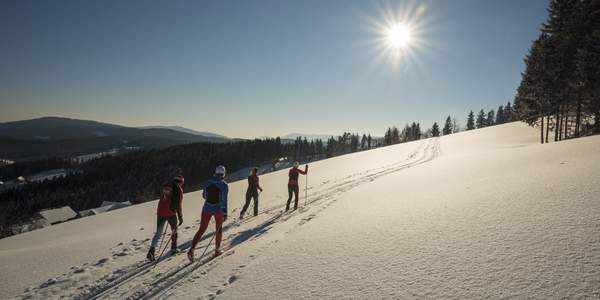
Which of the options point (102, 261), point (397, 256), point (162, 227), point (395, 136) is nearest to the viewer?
point (397, 256)

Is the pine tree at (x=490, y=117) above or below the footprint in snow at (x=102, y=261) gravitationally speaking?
above

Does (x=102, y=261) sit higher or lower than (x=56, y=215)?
higher

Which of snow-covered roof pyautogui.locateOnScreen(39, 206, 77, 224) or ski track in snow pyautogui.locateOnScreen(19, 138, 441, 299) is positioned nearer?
ski track in snow pyautogui.locateOnScreen(19, 138, 441, 299)

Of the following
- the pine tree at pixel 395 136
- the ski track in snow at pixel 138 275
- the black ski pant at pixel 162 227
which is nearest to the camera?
the ski track in snow at pixel 138 275

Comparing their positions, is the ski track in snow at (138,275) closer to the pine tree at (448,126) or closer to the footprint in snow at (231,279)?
the footprint in snow at (231,279)

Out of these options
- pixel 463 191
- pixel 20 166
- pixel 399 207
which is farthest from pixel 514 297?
pixel 20 166

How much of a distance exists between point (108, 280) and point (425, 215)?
8.04 metres

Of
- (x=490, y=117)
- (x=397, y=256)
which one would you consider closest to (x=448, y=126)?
(x=490, y=117)

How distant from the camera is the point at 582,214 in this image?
4625 millimetres

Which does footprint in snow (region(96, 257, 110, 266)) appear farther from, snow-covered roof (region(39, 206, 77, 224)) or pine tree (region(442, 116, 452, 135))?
pine tree (region(442, 116, 452, 135))

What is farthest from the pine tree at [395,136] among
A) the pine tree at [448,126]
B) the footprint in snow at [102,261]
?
the footprint in snow at [102,261]

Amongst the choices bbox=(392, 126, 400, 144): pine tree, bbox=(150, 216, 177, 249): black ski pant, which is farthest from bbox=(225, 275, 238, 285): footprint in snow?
bbox=(392, 126, 400, 144): pine tree

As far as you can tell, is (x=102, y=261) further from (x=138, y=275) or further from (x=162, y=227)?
(x=138, y=275)

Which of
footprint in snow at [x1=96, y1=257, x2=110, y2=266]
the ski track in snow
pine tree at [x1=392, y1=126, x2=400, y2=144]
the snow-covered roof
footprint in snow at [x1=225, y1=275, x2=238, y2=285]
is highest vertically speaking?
pine tree at [x1=392, y1=126, x2=400, y2=144]
